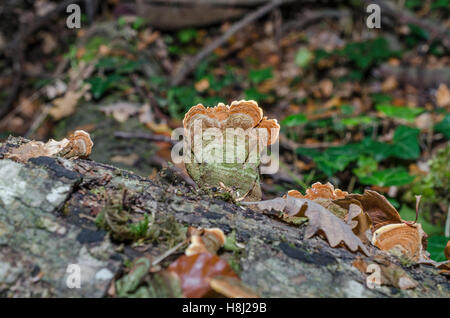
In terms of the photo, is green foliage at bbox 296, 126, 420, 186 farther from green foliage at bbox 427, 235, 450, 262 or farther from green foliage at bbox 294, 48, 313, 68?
green foliage at bbox 294, 48, 313, 68

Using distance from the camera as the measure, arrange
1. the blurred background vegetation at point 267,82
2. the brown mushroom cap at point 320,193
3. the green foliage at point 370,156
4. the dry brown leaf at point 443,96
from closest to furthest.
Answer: the brown mushroom cap at point 320,193, the green foliage at point 370,156, the blurred background vegetation at point 267,82, the dry brown leaf at point 443,96

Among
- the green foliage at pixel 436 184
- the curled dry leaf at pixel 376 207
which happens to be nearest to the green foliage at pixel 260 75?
the green foliage at pixel 436 184

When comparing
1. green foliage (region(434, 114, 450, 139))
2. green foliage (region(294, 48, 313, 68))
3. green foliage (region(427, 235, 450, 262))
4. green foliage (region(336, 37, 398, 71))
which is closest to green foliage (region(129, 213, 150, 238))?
green foliage (region(427, 235, 450, 262))

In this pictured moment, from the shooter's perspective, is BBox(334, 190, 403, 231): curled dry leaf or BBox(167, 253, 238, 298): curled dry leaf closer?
BBox(167, 253, 238, 298): curled dry leaf

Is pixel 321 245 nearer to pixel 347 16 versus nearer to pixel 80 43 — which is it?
pixel 80 43

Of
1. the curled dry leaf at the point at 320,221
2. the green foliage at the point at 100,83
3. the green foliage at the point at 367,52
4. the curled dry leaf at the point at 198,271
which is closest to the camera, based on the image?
the curled dry leaf at the point at 198,271

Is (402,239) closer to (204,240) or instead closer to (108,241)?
(204,240)

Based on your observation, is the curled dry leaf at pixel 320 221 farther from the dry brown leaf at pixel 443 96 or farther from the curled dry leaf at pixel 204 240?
the dry brown leaf at pixel 443 96
